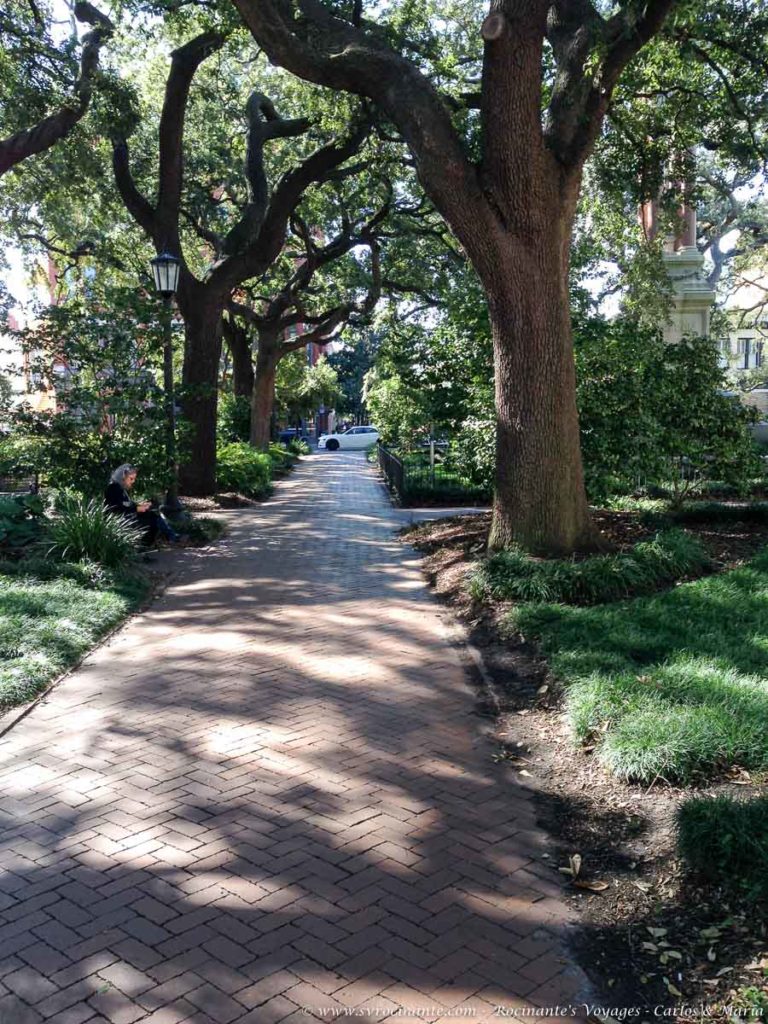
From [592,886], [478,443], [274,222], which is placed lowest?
[592,886]

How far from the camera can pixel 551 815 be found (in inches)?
186

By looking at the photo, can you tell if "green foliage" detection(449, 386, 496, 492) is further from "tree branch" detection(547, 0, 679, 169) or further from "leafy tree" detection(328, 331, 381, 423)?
"leafy tree" detection(328, 331, 381, 423)

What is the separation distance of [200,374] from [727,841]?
15.9m

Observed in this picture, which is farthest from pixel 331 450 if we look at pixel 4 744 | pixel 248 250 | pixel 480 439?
pixel 4 744

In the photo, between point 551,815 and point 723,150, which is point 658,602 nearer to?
point 551,815

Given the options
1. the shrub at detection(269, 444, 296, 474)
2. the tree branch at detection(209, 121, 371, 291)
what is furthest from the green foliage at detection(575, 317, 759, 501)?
the shrub at detection(269, 444, 296, 474)

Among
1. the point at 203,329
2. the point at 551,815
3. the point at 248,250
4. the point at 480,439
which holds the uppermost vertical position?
the point at 248,250

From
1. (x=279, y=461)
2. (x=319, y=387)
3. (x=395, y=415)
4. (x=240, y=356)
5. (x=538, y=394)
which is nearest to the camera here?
(x=538, y=394)

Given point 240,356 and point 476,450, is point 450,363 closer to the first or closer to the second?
point 476,450

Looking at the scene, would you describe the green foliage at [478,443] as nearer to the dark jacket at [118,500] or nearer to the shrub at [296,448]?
the dark jacket at [118,500]

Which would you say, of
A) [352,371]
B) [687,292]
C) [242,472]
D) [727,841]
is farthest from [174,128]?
[352,371]

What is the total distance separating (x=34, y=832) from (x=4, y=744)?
1327mm

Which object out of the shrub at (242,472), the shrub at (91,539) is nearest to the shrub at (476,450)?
the shrub at (91,539)

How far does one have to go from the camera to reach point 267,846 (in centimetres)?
428
